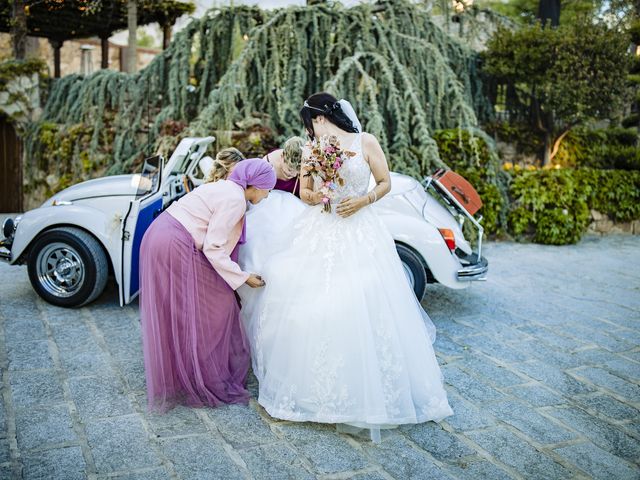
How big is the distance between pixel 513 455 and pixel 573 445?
0.44 metres

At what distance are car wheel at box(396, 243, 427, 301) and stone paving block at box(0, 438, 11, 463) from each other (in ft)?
11.6

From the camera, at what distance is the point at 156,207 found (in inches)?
214

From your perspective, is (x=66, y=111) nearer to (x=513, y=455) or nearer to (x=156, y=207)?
(x=156, y=207)

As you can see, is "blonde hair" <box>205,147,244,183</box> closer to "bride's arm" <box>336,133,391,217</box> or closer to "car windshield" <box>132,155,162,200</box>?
"bride's arm" <box>336,133,391,217</box>

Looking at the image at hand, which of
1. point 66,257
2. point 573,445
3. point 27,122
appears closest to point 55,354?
point 66,257

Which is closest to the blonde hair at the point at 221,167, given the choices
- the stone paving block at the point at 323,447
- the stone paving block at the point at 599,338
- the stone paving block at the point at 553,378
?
the stone paving block at the point at 323,447

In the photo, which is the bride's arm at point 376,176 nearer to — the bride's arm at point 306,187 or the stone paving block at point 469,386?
the bride's arm at point 306,187

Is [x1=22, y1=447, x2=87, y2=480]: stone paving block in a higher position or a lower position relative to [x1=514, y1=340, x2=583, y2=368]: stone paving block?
higher

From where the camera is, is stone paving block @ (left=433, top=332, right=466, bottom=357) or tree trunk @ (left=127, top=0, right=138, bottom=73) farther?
tree trunk @ (left=127, top=0, right=138, bottom=73)

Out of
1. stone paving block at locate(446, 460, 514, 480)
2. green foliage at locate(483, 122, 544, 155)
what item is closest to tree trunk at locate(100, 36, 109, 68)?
green foliage at locate(483, 122, 544, 155)

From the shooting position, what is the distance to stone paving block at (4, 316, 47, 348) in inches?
190

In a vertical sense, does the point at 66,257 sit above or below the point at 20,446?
above

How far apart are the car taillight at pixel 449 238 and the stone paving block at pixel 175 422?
292cm

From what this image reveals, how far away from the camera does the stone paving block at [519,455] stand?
10.6 ft
